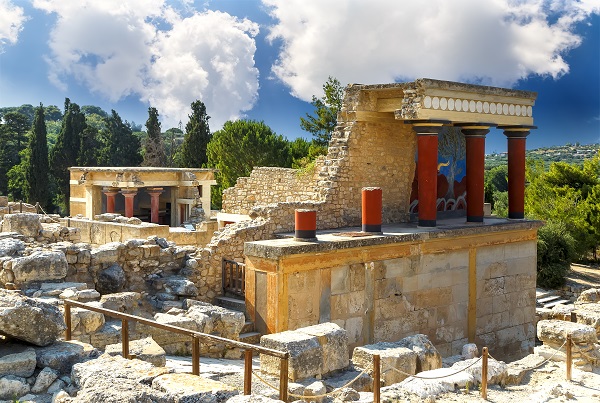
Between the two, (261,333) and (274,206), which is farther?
(274,206)

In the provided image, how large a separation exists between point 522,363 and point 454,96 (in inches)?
223

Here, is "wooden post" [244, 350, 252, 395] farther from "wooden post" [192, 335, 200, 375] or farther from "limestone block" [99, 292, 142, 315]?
"limestone block" [99, 292, 142, 315]

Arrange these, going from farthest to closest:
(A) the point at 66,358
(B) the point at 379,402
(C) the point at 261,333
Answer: (C) the point at 261,333
(B) the point at 379,402
(A) the point at 66,358

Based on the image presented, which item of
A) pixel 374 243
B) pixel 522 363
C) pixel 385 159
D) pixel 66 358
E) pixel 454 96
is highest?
pixel 454 96

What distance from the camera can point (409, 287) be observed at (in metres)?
12.9

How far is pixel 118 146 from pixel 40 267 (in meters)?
42.7

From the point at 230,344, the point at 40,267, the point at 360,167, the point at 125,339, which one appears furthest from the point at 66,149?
the point at 230,344

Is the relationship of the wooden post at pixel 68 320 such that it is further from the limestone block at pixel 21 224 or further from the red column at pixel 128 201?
the red column at pixel 128 201

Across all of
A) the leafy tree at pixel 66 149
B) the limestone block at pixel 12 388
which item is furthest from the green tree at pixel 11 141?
the limestone block at pixel 12 388

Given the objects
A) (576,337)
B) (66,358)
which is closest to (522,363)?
(576,337)

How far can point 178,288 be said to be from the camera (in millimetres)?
11211

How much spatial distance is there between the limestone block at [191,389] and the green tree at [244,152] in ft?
115

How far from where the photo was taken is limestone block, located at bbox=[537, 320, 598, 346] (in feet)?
38.0

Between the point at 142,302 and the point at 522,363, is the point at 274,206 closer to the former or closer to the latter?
the point at 142,302
